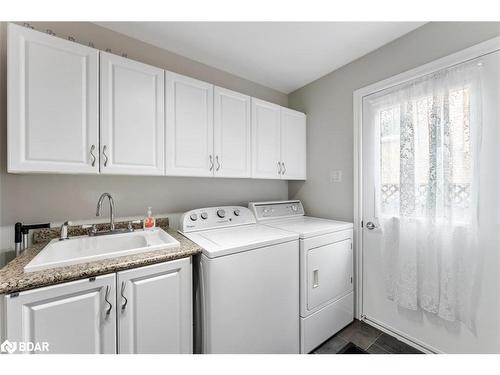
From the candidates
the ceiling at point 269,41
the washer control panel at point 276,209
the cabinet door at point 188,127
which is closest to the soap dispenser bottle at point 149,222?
the cabinet door at point 188,127

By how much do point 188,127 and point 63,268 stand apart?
1158 mm

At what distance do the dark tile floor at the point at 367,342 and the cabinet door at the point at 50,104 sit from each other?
2175 mm

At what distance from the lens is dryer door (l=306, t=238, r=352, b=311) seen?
162 cm

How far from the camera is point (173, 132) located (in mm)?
1575

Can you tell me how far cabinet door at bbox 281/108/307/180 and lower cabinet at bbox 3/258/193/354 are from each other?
4.89 feet

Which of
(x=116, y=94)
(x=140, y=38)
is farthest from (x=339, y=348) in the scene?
(x=140, y=38)

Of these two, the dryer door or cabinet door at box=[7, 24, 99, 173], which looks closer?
cabinet door at box=[7, 24, 99, 173]

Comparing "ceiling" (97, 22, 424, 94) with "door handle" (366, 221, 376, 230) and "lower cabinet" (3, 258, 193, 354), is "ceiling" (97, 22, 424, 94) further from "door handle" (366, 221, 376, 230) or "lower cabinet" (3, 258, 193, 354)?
"lower cabinet" (3, 258, 193, 354)

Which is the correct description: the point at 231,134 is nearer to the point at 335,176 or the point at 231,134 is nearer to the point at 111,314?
the point at 335,176

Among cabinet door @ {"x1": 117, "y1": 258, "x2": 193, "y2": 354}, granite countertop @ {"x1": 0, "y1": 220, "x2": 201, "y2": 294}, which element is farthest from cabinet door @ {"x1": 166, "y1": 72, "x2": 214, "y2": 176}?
cabinet door @ {"x1": 117, "y1": 258, "x2": 193, "y2": 354}

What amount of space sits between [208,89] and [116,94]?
0.68m

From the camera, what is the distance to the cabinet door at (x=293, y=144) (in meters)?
2.27

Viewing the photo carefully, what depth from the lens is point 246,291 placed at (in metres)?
1.32

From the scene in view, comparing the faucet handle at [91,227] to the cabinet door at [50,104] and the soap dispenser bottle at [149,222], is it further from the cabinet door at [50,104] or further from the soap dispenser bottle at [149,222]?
the cabinet door at [50,104]
